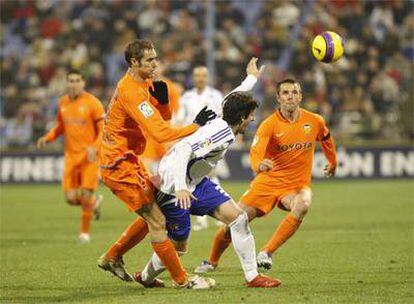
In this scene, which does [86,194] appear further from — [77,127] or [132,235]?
[132,235]

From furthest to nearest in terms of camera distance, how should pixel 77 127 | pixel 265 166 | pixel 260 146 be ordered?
pixel 77 127 < pixel 260 146 < pixel 265 166

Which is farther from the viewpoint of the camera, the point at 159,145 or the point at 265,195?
the point at 159,145

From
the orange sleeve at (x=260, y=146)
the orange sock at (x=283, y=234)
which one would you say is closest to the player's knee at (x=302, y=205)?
the orange sock at (x=283, y=234)

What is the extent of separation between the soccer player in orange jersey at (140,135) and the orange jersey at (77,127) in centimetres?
546

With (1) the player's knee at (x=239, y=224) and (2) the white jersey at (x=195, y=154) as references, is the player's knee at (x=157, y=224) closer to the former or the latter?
(2) the white jersey at (x=195, y=154)

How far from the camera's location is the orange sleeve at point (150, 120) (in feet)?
28.5

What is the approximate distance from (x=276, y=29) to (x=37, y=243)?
14087 mm

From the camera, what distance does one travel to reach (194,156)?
8.76 m

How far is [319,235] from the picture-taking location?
1445cm

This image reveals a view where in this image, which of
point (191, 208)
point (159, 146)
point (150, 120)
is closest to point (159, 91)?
point (150, 120)

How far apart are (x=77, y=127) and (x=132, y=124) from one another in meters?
5.82

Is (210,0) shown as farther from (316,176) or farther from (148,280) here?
(148,280)

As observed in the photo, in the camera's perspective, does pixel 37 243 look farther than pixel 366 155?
No

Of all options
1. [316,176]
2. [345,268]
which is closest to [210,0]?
[316,176]
